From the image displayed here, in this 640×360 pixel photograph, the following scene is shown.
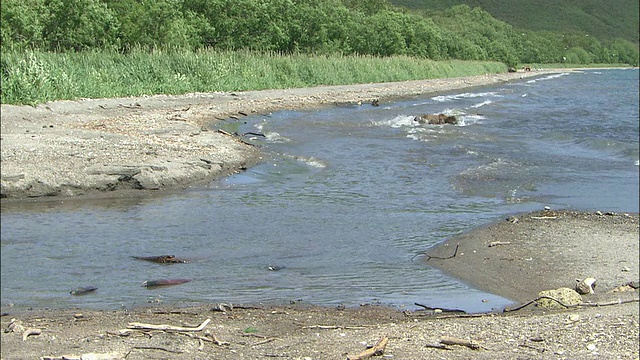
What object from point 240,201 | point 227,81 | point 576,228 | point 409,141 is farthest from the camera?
point 227,81

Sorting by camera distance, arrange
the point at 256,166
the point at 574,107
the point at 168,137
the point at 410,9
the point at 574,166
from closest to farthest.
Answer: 1. the point at 256,166
2. the point at 168,137
3. the point at 574,166
4. the point at 574,107
5. the point at 410,9

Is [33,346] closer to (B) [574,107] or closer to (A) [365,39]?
(B) [574,107]

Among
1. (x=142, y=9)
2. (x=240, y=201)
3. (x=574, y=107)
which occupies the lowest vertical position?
(x=574, y=107)

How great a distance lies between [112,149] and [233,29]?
2763 cm

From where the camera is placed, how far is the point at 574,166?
16266 millimetres

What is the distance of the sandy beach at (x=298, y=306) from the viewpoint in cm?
513

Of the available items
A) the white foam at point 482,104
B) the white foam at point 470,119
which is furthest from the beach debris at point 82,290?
the white foam at point 482,104

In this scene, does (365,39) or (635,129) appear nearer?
(635,129)

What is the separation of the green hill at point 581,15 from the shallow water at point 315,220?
275 centimetres

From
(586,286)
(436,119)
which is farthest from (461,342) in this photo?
(436,119)

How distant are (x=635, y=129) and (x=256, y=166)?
16941 mm

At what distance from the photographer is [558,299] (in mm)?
6746

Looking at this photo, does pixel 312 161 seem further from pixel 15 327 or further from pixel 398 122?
pixel 15 327

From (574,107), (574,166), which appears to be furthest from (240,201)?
(574,107)
